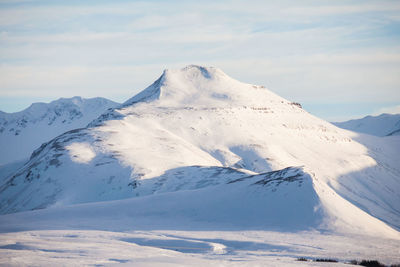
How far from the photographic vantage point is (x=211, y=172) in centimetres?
10956

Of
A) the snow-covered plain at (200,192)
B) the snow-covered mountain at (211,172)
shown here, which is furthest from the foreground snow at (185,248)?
the snow-covered mountain at (211,172)

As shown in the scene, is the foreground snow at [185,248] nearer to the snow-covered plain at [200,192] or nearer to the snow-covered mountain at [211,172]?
the snow-covered plain at [200,192]

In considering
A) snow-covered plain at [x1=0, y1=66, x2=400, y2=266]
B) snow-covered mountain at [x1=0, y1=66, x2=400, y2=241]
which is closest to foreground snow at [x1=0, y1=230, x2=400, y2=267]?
snow-covered plain at [x1=0, y1=66, x2=400, y2=266]

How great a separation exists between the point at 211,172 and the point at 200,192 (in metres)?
44.6

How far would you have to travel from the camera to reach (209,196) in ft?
206

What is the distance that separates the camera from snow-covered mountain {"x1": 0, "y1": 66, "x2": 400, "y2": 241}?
188 feet

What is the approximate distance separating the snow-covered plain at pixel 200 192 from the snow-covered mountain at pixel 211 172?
10.7 inches

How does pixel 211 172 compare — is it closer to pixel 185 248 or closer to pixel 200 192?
pixel 200 192

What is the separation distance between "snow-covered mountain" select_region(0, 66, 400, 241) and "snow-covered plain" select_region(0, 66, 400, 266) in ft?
0.89

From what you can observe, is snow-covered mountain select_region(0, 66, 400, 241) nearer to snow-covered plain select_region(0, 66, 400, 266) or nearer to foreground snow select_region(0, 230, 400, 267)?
snow-covered plain select_region(0, 66, 400, 266)

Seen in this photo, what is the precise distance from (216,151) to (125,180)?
47.3 meters

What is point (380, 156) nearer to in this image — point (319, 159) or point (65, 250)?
point (319, 159)

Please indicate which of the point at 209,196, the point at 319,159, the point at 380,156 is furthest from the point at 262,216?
the point at 380,156

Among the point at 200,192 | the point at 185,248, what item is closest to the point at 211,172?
the point at 200,192
